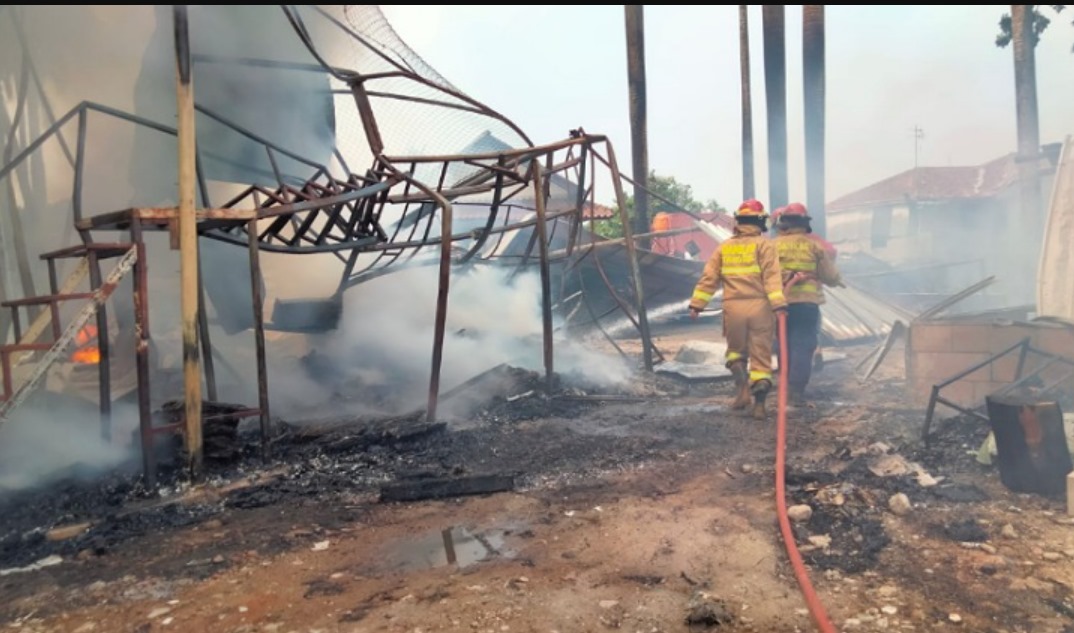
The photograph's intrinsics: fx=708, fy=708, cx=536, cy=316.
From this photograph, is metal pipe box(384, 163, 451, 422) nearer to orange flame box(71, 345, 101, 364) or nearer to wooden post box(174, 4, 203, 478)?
wooden post box(174, 4, 203, 478)

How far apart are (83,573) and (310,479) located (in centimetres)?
144

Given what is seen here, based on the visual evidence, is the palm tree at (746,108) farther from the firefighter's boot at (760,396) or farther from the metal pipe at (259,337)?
the metal pipe at (259,337)

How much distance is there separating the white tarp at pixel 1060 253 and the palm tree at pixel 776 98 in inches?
303

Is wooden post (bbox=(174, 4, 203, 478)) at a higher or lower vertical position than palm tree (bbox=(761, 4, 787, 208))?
lower

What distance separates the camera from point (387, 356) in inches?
322

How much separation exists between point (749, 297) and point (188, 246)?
14.3ft

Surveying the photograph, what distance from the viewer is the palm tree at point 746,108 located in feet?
66.6

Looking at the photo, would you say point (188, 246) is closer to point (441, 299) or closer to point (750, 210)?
point (441, 299)

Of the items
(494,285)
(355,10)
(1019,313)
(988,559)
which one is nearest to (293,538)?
(988,559)

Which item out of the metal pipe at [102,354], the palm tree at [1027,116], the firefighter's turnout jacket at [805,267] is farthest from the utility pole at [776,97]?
the metal pipe at [102,354]

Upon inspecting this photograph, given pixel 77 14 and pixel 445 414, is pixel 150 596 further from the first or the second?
pixel 77 14

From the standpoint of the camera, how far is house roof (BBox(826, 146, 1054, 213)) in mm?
33091

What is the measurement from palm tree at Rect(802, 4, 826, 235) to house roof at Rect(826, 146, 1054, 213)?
21.8m

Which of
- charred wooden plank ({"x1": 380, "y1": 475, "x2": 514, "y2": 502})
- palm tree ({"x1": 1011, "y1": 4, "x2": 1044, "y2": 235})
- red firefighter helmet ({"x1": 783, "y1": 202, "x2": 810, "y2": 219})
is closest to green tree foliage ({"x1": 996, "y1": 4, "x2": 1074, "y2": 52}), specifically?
palm tree ({"x1": 1011, "y1": 4, "x2": 1044, "y2": 235})
